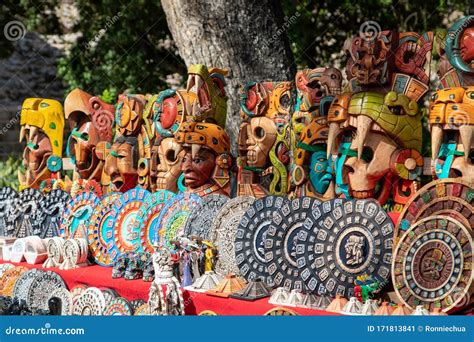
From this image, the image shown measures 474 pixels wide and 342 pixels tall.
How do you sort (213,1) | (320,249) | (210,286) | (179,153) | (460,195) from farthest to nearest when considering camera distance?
(213,1)
(179,153)
(210,286)
(320,249)
(460,195)

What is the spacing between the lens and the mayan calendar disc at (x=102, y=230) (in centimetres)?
542

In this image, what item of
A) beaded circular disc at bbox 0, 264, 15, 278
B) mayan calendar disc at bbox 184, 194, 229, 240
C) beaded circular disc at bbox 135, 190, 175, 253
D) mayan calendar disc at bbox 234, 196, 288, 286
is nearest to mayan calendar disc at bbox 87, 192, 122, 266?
beaded circular disc at bbox 135, 190, 175, 253

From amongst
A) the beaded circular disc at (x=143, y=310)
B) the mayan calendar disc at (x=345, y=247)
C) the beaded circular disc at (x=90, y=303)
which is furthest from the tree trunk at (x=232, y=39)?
the mayan calendar disc at (x=345, y=247)

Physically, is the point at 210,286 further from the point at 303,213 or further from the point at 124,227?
the point at 124,227

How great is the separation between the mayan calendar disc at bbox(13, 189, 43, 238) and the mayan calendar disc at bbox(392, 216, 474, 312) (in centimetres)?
315

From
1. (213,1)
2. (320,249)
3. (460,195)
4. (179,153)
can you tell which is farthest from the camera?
(213,1)

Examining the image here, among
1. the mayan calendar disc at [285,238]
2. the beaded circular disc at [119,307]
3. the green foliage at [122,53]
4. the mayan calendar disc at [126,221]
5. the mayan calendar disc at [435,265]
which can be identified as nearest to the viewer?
the mayan calendar disc at [435,265]

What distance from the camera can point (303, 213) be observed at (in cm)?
436

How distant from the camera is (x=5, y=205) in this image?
637cm

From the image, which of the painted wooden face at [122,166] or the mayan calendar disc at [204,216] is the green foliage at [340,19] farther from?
the mayan calendar disc at [204,216]

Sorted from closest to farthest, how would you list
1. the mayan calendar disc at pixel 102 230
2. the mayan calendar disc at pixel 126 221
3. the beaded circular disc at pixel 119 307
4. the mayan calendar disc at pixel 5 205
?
the beaded circular disc at pixel 119 307 < the mayan calendar disc at pixel 126 221 < the mayan calendar disc at pixel 102 230 < the mayan calendar disc at pixel 5 205

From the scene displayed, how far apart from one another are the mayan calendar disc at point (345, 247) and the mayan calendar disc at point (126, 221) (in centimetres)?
147

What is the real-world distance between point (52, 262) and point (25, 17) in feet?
20.5

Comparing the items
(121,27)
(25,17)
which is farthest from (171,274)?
(25,17)
